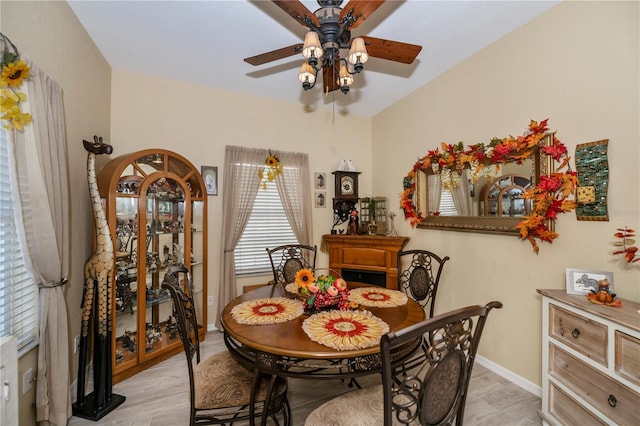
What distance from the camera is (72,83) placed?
2154 mm

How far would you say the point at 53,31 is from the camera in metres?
1.90

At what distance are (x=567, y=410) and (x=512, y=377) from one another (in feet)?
2.46

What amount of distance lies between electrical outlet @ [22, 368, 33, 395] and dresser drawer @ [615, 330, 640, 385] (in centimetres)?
320

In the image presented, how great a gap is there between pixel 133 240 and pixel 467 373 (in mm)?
2677

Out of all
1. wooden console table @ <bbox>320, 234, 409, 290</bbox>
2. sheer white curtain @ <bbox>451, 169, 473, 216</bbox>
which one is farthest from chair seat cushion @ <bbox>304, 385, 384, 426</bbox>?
wooden console table @ <bbox>320, 234, 409, 290</bbox>

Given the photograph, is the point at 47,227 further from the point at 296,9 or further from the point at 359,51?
the point at 359,51

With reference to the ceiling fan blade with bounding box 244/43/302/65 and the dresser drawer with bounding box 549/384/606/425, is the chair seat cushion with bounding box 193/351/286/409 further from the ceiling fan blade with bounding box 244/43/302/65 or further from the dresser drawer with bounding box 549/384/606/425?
the ceiling fan blade with bounding box 244/43/302/65

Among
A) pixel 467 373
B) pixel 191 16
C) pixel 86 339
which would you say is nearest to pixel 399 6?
pixel 191 16

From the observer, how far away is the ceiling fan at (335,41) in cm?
154

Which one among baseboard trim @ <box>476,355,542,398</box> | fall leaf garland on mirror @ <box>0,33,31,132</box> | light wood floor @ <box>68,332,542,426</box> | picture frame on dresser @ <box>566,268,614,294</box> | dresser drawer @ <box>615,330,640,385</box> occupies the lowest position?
light wood floor @ <box>68,332,542,426</box>

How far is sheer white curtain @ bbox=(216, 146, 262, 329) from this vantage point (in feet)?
11.2

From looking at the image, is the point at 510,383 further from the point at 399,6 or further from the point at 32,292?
the point at 32,292

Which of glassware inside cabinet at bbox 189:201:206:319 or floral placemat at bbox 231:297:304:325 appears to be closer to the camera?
floral placemat at bbox 231:297:304:325

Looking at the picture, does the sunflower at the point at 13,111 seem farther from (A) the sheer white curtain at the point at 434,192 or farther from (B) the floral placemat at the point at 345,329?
(A) the sheer white curtain at the point at 434,192
